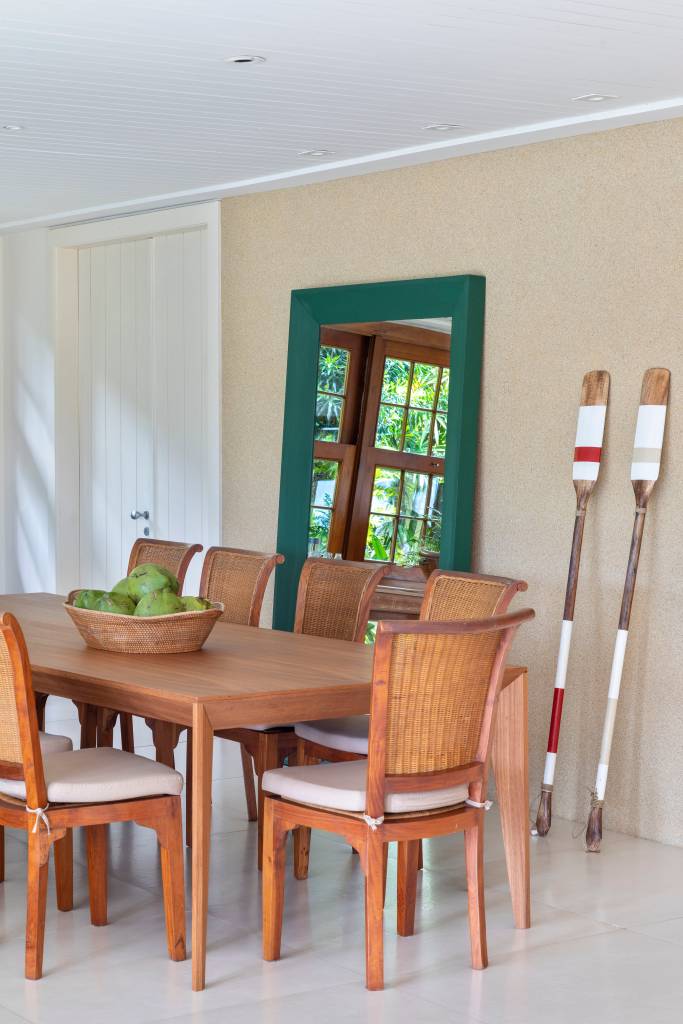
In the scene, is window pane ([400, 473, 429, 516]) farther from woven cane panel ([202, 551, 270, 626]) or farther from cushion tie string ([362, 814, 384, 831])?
cushion tie string ([362, 814, 384, 831])

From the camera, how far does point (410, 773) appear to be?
331cm

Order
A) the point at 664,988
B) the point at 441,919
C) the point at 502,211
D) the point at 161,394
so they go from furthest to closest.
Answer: the point at 161,394 < the point at 502,211 < the point at 441,919 < the point at 664,988

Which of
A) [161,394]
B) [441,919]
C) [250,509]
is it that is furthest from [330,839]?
[161,394]

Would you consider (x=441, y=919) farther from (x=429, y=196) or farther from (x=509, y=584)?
(x=429, y=196)

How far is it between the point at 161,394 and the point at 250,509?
3.58ft

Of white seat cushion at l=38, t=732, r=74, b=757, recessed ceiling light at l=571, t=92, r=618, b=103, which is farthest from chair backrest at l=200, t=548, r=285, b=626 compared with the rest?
recessed ceiling light at l=571, t=92, r=618, b=103

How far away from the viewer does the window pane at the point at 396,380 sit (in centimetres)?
555

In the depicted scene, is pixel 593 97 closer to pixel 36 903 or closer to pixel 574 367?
pixel 574 367

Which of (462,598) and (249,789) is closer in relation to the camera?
(462,598)

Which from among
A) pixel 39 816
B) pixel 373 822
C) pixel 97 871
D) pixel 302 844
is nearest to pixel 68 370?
pixel 302 844

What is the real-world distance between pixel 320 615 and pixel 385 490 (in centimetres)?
102

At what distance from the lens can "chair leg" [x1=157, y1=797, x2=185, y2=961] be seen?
11.3 ft

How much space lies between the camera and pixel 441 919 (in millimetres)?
3887

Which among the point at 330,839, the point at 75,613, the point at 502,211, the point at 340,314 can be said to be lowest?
the point at 330,839
